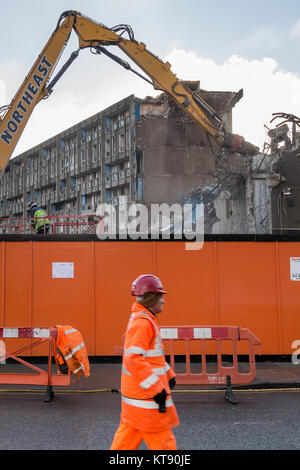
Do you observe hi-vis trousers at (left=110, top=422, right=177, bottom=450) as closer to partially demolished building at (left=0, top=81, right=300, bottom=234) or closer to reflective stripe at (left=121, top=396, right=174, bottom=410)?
reflective stripe at (left=121, top=396, right=174, bottom=410)

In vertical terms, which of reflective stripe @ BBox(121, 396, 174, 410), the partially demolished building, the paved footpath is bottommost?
the paved footpath

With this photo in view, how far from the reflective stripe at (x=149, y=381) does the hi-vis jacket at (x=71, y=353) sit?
3659mm

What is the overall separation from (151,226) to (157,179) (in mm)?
3348

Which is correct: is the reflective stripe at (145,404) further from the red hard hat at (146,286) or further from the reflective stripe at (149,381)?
the red hard hat at (146,286)

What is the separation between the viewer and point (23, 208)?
66.2 meters

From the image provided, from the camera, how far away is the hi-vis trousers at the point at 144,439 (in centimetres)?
315

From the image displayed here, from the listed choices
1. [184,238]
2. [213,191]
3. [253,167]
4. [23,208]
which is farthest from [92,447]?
[23,208]

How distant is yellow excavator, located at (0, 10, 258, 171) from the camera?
1250 cm

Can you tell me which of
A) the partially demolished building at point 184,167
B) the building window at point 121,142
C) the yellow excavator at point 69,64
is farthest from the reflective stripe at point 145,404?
the building window at point 121,142

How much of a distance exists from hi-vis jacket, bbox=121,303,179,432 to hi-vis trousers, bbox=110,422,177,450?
0.04m

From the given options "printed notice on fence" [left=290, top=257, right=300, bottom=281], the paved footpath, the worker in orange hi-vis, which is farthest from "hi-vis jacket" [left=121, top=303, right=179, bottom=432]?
"printed notice on fence" [left=290, top=257, right=300, bottom=281]

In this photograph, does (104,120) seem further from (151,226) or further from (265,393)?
(265,393)

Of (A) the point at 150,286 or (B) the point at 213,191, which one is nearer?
(A) the point at 150,286
